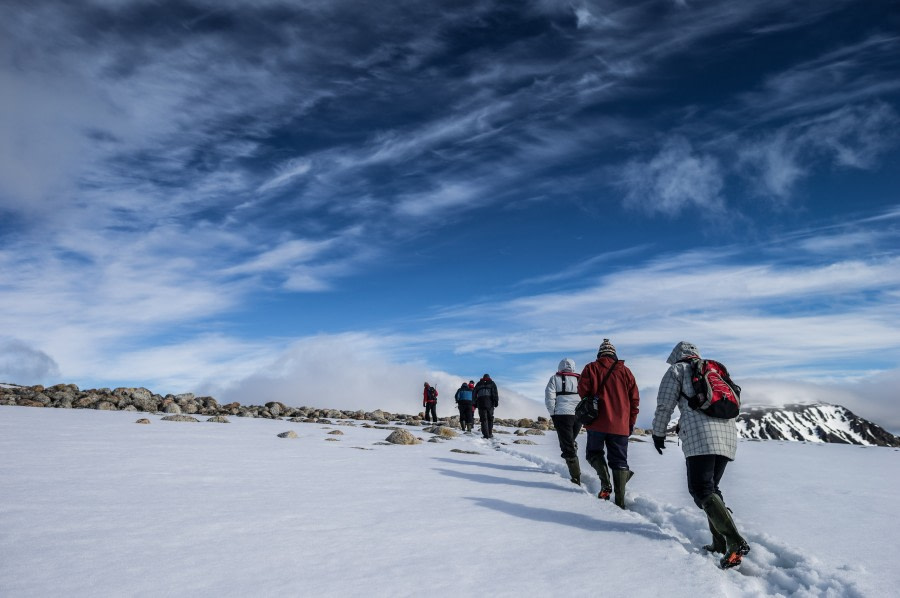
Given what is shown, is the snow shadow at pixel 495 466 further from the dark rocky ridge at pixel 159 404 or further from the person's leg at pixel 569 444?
the dark rocky ridge at pixel 159 404

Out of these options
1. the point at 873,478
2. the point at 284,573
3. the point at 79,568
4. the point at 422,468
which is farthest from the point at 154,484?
the point at 873,478

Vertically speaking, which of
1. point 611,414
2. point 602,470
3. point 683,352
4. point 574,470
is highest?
point 683,352

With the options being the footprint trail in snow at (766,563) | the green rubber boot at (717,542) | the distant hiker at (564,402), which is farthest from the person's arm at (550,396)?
the green rubber boot at (717,542)

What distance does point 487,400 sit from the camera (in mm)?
20766

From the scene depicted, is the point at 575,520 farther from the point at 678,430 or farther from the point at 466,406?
the point at 466,406

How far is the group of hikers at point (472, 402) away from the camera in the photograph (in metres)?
20.8

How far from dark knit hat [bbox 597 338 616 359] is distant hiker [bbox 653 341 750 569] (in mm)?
2476

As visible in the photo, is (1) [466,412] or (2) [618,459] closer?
(2) [618,459]

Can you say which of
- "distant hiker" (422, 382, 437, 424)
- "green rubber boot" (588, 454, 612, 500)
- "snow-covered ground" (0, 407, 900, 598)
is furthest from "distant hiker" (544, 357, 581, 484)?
"distant hiker" (422, 382, 437, 424)

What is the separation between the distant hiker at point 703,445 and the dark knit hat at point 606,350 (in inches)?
97.5

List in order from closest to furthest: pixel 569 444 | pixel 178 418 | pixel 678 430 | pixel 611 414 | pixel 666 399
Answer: pixel 666 399 → pixel 678 430 → pixel 611 414 → pixel 569 444 → pixel 178 418

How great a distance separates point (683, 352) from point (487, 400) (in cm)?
1446

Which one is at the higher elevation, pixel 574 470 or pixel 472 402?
pixel 472 402

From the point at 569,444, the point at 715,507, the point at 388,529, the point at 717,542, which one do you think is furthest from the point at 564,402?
the point at 388,529
